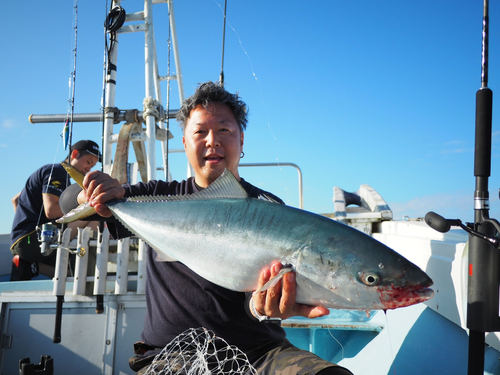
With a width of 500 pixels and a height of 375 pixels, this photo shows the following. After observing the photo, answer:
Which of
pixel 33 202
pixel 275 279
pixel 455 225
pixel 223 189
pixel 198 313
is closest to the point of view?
pixel 275 279

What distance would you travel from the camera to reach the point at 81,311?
374 cm

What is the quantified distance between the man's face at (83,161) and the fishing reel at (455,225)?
15.2ft

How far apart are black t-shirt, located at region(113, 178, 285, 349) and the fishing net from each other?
2.3 inches

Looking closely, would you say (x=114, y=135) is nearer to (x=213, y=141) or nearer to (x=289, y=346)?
(x=213, y=141)

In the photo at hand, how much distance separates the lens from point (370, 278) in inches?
54.3

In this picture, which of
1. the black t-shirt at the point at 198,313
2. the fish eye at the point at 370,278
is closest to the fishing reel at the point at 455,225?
the fish eye at the point at 370,278

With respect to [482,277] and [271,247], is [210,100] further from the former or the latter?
[482,277]

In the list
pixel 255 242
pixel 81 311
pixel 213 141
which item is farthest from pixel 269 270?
pixel 81 311

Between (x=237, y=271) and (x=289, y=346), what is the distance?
883 millimetres

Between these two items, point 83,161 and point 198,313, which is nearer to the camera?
point 198,313

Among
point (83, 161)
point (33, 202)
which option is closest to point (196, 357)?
point (83, 161)

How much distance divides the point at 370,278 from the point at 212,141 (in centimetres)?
146

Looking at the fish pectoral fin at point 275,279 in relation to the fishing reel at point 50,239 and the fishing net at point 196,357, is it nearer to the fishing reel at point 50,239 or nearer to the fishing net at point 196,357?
the fishing net at point 196,357

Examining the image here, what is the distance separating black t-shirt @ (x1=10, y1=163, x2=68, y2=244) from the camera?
4.70 m
